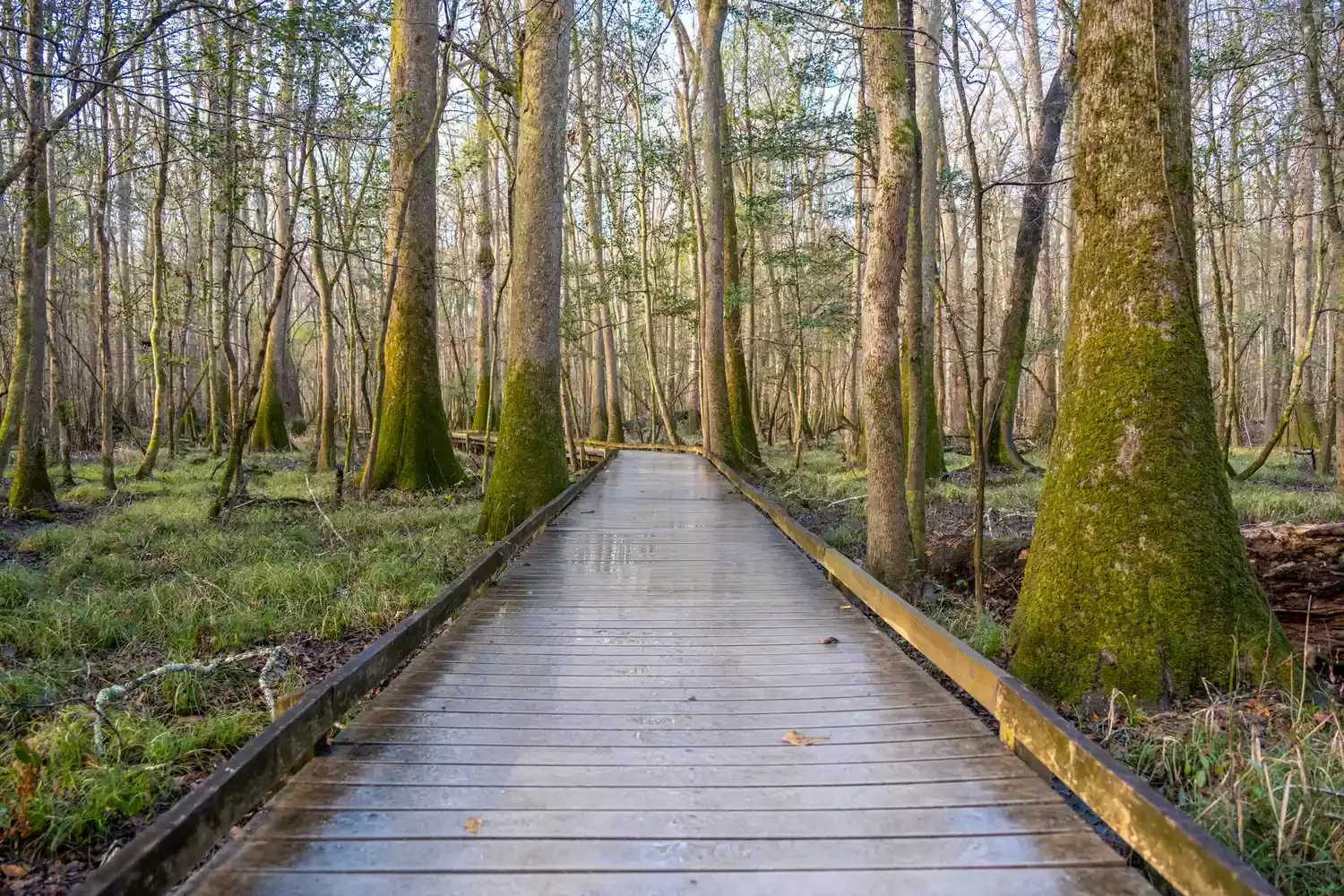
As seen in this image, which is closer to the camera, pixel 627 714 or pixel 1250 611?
pixel 627 714

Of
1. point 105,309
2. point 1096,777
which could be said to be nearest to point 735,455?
point 105,309

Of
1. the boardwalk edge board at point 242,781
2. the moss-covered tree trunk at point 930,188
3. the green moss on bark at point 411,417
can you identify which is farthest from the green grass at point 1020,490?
the boardwalk edge board at point 242,781

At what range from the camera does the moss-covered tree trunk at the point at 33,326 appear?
28.2 ft

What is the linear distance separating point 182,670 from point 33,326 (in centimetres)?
684

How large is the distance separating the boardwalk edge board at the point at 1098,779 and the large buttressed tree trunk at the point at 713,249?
1141 cm

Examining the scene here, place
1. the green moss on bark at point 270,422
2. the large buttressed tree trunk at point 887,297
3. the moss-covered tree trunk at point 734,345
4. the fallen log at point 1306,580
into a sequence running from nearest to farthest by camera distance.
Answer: the fallen log at point 1306,580, the large buttressed tree trunk at point 887,297, the moss-covered tree trunk at point 734,345, the green moss on bark at point 270,422

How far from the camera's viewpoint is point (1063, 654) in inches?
160

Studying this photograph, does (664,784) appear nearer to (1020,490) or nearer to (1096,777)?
(1096,777)

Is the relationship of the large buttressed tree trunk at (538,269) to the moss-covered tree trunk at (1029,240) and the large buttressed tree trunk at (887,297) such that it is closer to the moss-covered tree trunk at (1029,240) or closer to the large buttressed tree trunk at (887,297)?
the large buttressed tree trunk at (887,297)

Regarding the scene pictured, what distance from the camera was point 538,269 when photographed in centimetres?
938

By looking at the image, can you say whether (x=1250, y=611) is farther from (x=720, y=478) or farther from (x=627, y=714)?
(x=720, y=478)

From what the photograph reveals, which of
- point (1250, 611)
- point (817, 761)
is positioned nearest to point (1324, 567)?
point (1250, 611)

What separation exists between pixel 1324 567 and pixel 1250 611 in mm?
2188

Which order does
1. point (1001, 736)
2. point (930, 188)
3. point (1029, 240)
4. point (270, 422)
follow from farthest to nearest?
point (270, 422)
point (1029, 240)
point (930, 188)
point (1001, 736)
